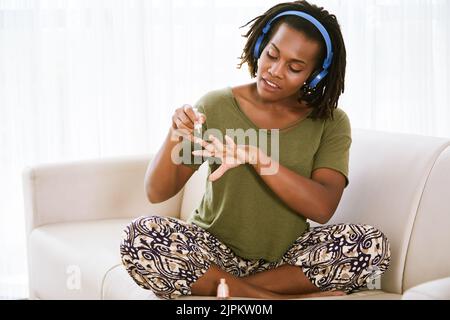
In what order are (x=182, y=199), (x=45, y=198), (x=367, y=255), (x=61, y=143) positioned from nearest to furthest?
(x=367, y=255) → (x=45, y=198) → (x=182, y=199) → (x=61, y=143)

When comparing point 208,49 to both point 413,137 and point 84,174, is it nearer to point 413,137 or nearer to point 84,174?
point 84,174

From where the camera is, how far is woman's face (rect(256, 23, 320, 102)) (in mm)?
1937

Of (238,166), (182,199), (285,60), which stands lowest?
(182,199)

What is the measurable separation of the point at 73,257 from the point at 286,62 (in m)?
0.80

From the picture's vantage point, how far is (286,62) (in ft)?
6.35

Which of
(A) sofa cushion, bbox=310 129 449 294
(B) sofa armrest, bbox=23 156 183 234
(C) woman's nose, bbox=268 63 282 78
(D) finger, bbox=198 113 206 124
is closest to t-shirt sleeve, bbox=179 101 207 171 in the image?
(D) finger, bbox=198 113 206 124

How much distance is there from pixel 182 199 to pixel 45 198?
1.47 feet

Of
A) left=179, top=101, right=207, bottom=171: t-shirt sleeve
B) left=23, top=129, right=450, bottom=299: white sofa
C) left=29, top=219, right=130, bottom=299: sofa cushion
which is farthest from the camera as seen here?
left=29, top=219, right=130, bottom=299: sofa cushion

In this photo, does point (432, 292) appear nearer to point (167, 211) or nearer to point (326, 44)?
point (326, 44)

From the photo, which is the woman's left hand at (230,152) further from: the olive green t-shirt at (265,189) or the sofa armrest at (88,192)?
the sofa armrest at (88,192)

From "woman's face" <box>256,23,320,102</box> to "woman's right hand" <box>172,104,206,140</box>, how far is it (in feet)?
0.66

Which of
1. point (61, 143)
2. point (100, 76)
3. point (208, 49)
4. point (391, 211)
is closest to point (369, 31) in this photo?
point (208, 49)

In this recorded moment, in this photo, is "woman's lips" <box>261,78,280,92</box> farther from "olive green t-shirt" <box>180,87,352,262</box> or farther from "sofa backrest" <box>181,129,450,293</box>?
"sofa backrest" <box>181,129,450,293</box>

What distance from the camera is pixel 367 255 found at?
185 cm
